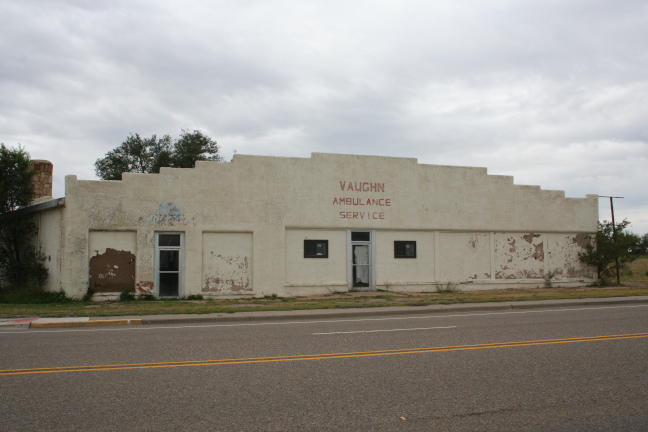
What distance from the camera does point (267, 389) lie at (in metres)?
6.65

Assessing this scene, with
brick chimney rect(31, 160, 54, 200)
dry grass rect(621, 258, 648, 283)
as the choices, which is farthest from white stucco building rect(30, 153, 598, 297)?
dry grass rect(621, 258, 648, 283)

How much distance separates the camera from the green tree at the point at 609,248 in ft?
82.3

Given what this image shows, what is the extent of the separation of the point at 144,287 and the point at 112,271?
132 centimetres

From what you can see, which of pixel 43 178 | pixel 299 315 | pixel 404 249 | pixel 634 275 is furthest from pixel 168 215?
pixel 634 275

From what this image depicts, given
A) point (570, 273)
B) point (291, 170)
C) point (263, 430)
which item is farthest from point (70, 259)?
point (570, 273)

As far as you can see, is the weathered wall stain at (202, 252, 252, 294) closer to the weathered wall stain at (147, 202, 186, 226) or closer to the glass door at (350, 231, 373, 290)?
the weathered wall stain at (147, 202, 186, 226)

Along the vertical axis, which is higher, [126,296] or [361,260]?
[361,260]

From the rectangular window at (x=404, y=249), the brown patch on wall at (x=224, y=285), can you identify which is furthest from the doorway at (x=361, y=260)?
the brown patch on wall at (x=224, y=285)

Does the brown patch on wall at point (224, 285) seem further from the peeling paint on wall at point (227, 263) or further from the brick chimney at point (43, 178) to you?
the brick chimney at point (43, 178)

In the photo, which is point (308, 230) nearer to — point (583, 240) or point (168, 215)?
point (168, 215)

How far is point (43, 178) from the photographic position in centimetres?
2488

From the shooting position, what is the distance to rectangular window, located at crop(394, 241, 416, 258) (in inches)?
898

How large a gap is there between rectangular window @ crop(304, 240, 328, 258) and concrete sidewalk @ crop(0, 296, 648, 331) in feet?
18.5

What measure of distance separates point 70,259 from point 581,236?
22516 millimetres
